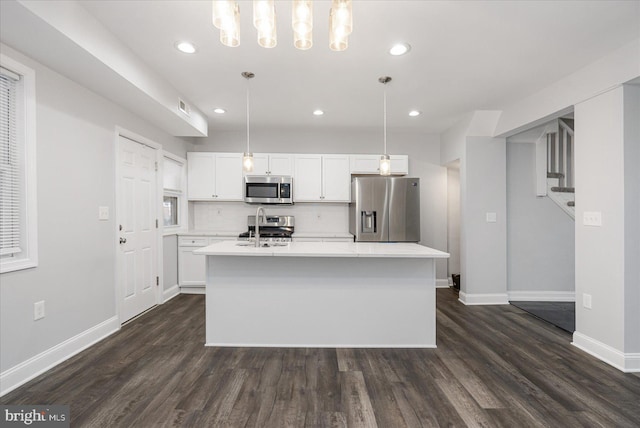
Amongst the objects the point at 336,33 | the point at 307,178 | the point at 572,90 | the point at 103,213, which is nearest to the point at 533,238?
the point at 572,90

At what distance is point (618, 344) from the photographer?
96.3 inches

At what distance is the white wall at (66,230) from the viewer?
2125mm

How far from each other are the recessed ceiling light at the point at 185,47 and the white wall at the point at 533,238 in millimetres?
4104

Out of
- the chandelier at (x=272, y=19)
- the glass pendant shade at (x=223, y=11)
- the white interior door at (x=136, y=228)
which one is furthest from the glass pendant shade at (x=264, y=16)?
the white interior door at (x=136, y=228)

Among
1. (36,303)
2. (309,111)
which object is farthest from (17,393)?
(309,111)

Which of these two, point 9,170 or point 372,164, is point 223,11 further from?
point 372,164

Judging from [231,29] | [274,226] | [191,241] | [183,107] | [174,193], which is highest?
[183,107]

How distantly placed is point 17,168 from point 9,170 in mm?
57

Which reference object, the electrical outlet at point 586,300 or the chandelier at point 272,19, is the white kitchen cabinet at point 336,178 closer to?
the electrical outlet at point 586,300

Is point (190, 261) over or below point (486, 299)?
over

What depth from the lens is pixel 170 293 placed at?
4305 mm

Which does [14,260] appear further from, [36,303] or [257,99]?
[257,99]

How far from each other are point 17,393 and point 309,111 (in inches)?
147

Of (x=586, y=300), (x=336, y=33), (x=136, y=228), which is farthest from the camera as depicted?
(x=136, y=228)
